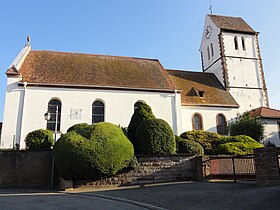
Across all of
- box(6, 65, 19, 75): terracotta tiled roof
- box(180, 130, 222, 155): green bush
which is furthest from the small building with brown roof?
box(6, 65, 19, 75): terracotta tiled roof

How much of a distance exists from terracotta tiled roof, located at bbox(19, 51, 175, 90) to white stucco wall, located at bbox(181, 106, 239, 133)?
2889mm

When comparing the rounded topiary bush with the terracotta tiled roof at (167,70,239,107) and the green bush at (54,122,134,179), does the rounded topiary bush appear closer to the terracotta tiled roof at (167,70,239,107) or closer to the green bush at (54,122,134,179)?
the green bush at (54,122,134,179)

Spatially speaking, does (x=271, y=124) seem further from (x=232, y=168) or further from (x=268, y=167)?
(x=268, y=167)

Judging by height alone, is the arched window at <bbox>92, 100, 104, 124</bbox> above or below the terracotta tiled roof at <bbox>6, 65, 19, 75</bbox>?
below

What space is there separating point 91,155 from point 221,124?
54.1ft

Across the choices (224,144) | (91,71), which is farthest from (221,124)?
(91,71)

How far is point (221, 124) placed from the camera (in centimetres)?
2448

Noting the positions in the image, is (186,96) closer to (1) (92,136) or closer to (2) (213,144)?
(2) (213,144)

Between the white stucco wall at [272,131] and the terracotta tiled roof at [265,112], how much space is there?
0.50 metres

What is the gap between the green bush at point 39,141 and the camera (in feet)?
51.8

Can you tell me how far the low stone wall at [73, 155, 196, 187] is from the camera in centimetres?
1255

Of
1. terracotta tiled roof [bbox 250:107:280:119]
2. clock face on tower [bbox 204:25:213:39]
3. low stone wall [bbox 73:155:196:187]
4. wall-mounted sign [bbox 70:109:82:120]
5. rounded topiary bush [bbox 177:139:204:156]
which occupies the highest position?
clock face on tower [bbox 204:25:213:39]

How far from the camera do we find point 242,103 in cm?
2725

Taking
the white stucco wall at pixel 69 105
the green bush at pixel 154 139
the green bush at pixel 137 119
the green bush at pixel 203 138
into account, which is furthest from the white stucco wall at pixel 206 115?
the green bush at pixel 154 139
